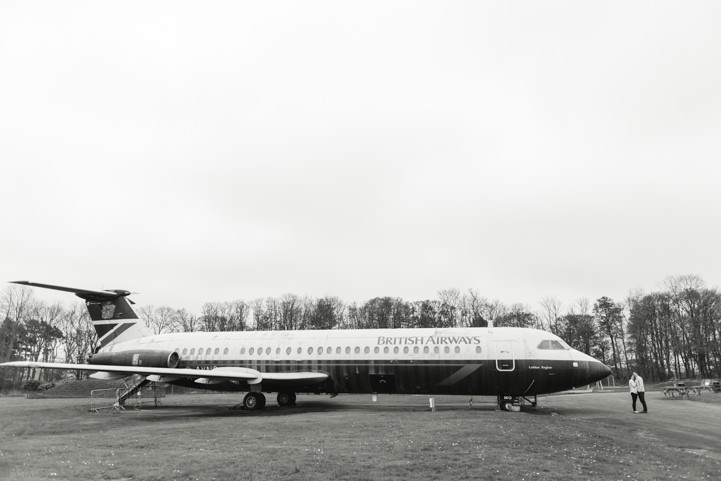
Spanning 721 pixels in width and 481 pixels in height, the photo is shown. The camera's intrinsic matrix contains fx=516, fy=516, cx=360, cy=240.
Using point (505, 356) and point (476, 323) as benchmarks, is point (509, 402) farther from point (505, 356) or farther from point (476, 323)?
point (476, 323)

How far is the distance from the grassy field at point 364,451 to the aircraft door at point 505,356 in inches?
199

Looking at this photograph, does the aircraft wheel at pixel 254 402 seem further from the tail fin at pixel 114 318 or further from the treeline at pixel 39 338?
the treeline at pixel 39 338

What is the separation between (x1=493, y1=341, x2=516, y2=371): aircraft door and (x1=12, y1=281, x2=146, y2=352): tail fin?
20121mm

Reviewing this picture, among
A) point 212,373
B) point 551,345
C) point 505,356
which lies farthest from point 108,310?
point 551,345

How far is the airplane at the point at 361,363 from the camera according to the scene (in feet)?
73.6

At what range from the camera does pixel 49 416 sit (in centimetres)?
2261

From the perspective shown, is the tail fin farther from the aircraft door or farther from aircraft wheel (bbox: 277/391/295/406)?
the aircraft door

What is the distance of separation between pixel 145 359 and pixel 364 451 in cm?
1938

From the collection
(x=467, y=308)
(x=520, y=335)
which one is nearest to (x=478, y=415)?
(x=520, y=335)

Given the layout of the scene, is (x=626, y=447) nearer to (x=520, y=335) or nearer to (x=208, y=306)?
(x=520, y=335)

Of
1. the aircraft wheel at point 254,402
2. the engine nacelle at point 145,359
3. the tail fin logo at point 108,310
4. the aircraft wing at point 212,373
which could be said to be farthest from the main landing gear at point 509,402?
the tail fin logo at point 108,310

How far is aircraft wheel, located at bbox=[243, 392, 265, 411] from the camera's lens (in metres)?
24.7

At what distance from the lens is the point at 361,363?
2430 cm

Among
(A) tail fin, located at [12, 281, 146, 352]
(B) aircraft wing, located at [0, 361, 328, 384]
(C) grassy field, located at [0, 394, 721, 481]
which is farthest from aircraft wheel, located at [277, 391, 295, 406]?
(C) grassy field, located at [0, 394, 721, 481]
